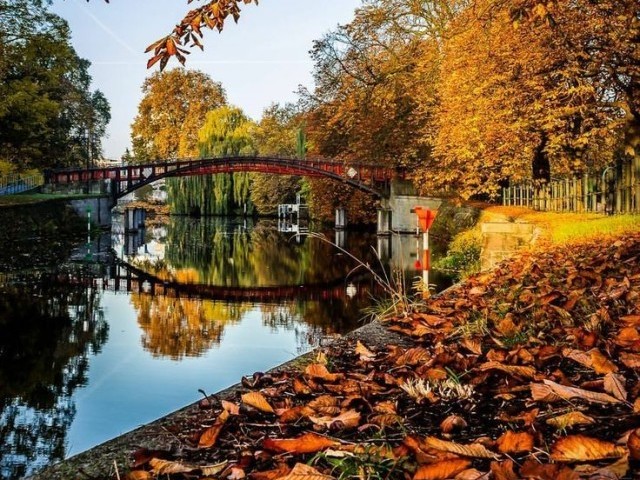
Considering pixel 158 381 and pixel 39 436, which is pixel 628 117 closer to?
pixel 158 381

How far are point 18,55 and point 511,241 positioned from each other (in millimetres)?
25024

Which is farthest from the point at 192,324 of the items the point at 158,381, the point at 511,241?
the point at 511,241

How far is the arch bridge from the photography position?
37.1 m

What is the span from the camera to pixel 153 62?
3.41 metres

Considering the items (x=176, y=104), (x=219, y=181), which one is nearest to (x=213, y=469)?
(x=219, y=181)

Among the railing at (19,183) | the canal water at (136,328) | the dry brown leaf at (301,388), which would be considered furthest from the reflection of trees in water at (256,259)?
the dry brown leaf at (301,388)

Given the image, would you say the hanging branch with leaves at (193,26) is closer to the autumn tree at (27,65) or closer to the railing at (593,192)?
the railing at (593,192)

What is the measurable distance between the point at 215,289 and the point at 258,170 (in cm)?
2589

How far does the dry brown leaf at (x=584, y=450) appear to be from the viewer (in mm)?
2008

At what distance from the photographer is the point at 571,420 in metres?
2.39

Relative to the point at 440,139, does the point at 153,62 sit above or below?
below

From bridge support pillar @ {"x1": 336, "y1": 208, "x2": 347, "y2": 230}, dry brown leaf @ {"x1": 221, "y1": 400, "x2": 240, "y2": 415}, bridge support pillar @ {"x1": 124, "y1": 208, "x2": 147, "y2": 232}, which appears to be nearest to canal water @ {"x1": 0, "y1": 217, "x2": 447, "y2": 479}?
dry brown leaf @ {"x1": 221, "y1": 400, "x2": 240, "y2": 415}

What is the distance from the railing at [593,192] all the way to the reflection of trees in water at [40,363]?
9.79 meters

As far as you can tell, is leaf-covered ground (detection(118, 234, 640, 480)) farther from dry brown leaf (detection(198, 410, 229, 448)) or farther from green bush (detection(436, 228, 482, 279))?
green bush (detection(436, 228, 482, 279))
